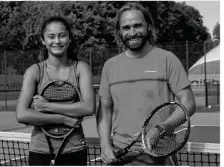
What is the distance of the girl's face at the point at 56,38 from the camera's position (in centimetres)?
248

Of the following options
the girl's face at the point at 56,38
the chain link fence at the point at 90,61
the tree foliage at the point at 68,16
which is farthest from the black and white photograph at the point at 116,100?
the tree foliage at the point at 68,16

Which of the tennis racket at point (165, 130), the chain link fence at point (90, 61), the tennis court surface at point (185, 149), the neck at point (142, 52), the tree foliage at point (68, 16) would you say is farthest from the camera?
the tree foliage at point (68, 16)

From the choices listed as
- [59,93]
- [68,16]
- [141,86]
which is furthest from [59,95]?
[68,16]

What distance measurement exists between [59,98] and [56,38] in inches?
15.3

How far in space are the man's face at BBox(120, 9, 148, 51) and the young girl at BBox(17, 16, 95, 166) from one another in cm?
41

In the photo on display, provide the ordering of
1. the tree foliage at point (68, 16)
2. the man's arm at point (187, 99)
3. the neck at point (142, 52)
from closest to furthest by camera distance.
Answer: the man's arm at point (187, 99) → the neck at point (142, 52) → the tree foliage at point (68, 16)

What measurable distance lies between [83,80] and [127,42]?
0.43 m

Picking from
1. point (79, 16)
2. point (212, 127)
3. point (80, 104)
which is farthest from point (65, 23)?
point (79, 16)

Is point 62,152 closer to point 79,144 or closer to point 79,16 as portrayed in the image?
point 79,144

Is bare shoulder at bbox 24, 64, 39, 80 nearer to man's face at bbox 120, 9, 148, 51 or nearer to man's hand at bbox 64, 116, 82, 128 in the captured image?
man's hand at bbox 64, 116, 82, 128

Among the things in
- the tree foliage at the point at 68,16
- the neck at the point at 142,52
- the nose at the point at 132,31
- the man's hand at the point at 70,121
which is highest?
the tree foliage at the point at 68,16

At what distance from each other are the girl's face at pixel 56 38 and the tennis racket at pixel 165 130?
76 cm

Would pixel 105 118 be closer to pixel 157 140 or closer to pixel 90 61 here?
pixel 157 140

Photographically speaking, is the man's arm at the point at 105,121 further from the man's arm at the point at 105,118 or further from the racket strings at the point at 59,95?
the racket strings at the point at 59,95
